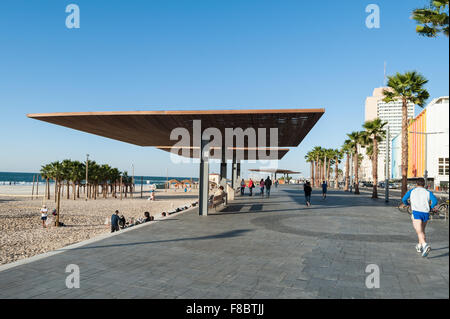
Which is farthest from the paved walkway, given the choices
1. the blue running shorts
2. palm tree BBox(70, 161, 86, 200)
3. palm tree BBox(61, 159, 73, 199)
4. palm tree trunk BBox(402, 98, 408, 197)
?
palm tree BBox(61, 159, 73, 199)

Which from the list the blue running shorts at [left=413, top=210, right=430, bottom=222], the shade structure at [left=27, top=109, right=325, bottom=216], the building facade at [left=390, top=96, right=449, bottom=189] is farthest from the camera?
the building facade at [left=390, top=96, right=449, bottom=189]

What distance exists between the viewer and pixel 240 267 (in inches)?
212

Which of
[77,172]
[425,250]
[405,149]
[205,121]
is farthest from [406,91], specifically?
[77,172]

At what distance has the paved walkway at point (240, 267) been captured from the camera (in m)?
4.16

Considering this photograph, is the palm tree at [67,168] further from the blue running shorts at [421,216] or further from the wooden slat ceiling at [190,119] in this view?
the blue running shorts at [421,216]

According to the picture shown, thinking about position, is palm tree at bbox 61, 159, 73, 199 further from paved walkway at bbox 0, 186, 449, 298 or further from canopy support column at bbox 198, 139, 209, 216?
paved walkway at bbox 0, 186, 449, 298

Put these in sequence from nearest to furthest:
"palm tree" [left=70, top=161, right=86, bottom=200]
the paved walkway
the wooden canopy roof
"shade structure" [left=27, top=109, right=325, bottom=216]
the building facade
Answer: the paved walkway, the wooden canopy roof, "shade structure" [left=27, top=109, right=325, bottom=216], "palm tree" [left=70, top=161, right=86, bottom=200], the building facade

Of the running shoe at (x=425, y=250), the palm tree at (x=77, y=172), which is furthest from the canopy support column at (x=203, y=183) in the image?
the palm tree at (x=77, y=172)

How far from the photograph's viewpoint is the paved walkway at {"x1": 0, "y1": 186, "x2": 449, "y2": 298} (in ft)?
13.7

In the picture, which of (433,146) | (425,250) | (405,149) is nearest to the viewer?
(425,250)

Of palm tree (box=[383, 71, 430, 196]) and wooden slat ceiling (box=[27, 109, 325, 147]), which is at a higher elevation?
palm tree (box=[383, 71, 430, 196])

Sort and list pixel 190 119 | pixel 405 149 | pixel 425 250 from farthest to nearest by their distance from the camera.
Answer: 1. pixel 405 149
2. pixel 190 119
3. pixel 425 250

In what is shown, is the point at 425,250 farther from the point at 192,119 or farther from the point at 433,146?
the point at 433,146
